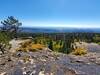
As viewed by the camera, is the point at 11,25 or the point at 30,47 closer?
the point at 30,47

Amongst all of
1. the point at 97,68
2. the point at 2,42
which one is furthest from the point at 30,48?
the point at 97,68

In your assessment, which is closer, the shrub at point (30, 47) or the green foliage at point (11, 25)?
the shrub at point (30, 47)

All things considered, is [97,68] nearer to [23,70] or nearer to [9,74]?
[23,70]

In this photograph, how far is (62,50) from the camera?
183ft

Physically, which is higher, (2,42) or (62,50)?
(2,42)

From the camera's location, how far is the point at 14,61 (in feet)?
105

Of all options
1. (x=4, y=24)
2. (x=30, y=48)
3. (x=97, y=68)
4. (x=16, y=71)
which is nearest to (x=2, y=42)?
(x=30, y=48)

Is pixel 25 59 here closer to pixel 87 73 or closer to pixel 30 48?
pixel 87 73

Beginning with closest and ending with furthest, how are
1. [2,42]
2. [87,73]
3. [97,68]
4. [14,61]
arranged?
[87,73] → [97,68] → [14,61] → [2,42]

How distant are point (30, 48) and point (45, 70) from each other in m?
22.8

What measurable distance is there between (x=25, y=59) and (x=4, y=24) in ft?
186

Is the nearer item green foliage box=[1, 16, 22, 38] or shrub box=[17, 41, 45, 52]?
shrub box=[17, 41, 45, 52]

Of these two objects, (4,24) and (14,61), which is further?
(4,24)

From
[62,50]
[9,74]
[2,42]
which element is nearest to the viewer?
[9,74]
